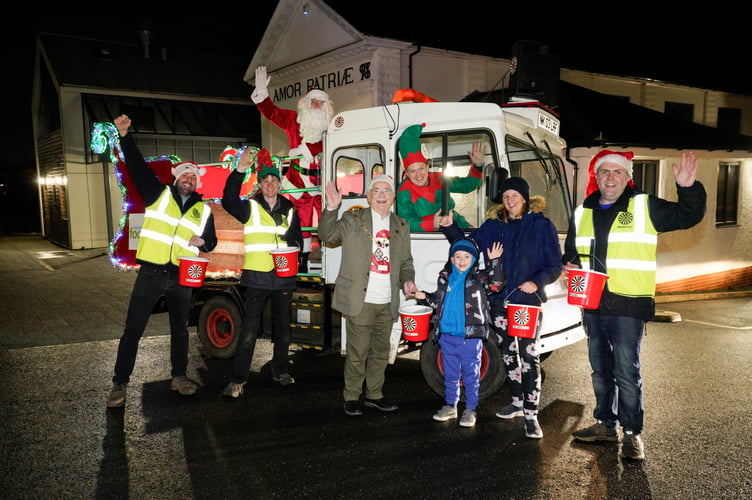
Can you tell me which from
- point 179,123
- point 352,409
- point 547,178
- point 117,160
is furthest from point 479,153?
point 179,123

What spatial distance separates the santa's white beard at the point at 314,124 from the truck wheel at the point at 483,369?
2.64 meters

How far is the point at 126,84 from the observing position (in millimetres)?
21578

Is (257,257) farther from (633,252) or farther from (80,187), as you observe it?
(80,187)

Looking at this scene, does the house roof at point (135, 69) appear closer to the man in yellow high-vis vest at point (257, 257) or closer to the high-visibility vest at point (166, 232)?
the high-visibility vest at point (166, 232)

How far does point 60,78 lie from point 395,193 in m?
20.1

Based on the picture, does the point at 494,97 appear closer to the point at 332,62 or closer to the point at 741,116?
the point at 332,62

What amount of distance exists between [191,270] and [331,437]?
1.91m

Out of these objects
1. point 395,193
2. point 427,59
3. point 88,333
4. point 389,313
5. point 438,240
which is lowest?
point 88,333

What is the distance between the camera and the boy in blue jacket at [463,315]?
4449 millimetres

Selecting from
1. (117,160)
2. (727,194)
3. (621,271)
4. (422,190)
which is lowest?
(621,271)

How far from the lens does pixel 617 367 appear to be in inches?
157

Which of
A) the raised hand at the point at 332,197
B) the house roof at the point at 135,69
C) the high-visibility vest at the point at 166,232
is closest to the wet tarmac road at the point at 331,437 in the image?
the high-visibility vest at the point at 166,232

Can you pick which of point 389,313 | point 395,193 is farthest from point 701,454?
point 395,193

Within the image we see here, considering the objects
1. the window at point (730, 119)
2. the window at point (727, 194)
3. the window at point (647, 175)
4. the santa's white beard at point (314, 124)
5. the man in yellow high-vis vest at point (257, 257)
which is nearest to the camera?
the man in yellow high-vis vest at point (257, 257)
